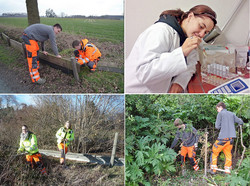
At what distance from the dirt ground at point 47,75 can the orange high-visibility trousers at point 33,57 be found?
1.8 inches

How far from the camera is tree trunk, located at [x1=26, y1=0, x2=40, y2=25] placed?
2.25 meters

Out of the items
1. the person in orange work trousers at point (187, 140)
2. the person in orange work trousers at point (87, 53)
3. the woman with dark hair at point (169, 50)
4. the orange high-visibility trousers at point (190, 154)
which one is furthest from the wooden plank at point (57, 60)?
the orange high-visibility trousers at point (190, 154)

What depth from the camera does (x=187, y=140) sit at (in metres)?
2.64

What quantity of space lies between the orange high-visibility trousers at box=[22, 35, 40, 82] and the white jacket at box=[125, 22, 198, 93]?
0.95 m

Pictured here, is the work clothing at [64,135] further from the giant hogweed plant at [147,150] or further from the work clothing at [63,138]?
the giant hogweed plant at [147,150]

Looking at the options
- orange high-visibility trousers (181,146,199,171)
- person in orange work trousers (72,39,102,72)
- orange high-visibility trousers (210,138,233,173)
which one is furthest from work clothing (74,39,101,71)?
orange high-visibility trousers (210,138,233,173)

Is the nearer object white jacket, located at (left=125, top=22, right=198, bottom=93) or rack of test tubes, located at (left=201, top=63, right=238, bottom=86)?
white jacket, located at (left=125, top=22, right=198, bottom=93)

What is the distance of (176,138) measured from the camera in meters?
2.62

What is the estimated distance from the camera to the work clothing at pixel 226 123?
2629mm

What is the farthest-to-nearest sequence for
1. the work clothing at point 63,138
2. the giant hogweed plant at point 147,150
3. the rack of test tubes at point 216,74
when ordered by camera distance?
1. the work clothing at point 63,138
2. the giant hogweed plant at point 147,150
3. the rack of test tubes at point 216,74

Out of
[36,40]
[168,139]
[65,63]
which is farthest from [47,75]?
[168,139]

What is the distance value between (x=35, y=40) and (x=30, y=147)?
1.20 m

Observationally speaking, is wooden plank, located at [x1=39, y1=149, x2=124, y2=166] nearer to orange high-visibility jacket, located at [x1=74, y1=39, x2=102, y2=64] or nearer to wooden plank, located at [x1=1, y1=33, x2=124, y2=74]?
wooden plank, located at [x1=1, y1=33, x2=124, y2=74]

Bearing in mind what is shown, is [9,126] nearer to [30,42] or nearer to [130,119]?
[30,42]
